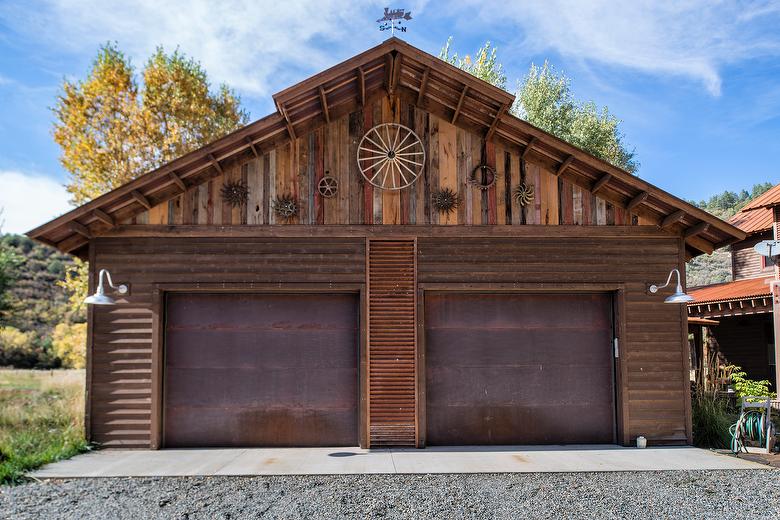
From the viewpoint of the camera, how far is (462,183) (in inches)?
412

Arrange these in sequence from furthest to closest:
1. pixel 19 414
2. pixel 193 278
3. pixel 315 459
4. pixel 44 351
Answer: pixel 44 351 → pixel 19 414 → pixel 193 278 → pixel 315 459

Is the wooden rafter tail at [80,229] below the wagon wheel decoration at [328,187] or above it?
below

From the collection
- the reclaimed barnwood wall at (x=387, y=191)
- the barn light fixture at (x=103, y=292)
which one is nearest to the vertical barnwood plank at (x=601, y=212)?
the reclaimed barnwood wall at (x=387, y=191)

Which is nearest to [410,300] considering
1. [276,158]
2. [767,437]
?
[276,158]

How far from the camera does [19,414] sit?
13180 millimetres

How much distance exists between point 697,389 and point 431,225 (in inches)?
215

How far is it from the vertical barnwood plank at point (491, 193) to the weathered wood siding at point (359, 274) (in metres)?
0.23

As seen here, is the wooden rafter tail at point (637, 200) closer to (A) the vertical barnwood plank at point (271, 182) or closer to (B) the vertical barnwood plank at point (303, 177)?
(B) the vertical barnwood plank at point (303, 177)

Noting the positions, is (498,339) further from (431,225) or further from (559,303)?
(431,225)

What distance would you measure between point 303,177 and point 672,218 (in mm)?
5398

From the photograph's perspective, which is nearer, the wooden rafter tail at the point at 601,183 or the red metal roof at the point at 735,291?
the wooden rafter tail at the point at 601,183

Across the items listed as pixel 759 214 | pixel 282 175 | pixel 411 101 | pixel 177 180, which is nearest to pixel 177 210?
pixel 177 180

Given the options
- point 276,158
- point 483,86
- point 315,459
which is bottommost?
point 315,459

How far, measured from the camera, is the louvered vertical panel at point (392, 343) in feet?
33.1
